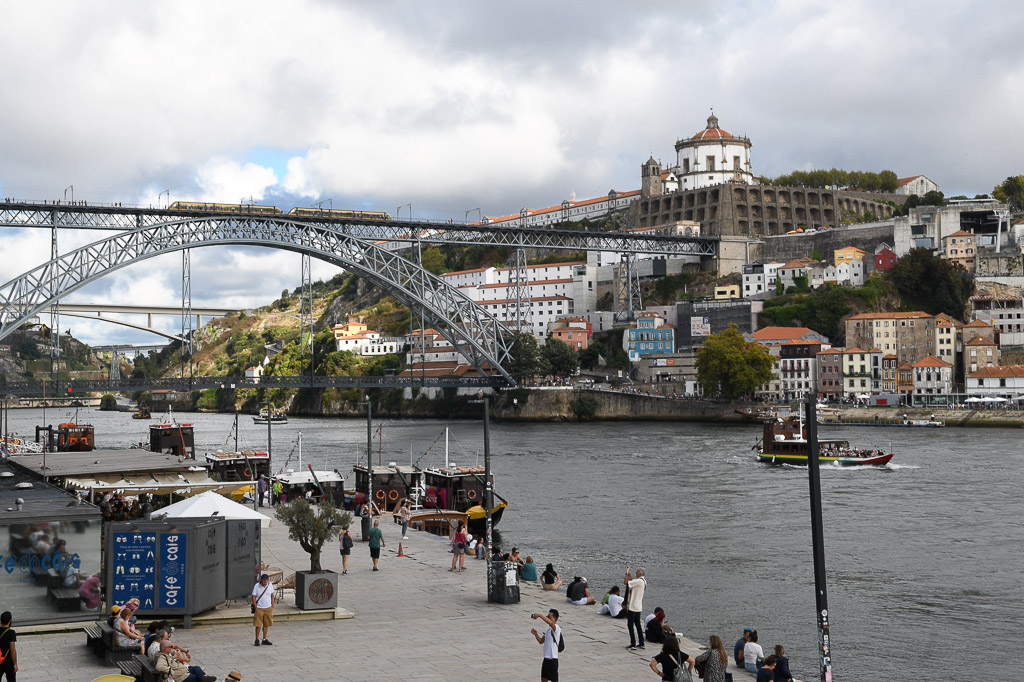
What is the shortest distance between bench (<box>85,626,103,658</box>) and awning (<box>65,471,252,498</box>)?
9667 mm

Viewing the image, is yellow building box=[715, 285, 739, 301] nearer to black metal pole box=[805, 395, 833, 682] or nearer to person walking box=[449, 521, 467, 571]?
person walking box=[449, 521, 467, 571]

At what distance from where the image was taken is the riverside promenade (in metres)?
11.6

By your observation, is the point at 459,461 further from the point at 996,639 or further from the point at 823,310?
the point at 823,310

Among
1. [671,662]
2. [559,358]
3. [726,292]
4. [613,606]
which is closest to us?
[671,662]

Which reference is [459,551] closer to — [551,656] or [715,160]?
[551,656]

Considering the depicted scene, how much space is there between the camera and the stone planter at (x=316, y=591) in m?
14.4

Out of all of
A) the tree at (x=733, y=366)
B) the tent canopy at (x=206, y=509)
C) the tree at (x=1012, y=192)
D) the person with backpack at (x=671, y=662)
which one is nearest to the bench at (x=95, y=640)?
the tent canopy at (x=206, y=509)

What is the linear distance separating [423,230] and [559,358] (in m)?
14.3

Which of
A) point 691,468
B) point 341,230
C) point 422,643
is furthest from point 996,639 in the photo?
point 341,230

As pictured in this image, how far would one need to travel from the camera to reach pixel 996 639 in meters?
17.7

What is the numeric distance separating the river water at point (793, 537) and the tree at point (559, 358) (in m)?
26.2

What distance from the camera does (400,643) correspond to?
13.1 m

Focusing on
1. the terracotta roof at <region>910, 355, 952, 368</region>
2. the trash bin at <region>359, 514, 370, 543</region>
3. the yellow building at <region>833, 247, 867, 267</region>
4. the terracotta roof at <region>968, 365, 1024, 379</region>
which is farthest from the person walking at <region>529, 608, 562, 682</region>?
the yellow building at <region>833, 247, 867, 267</region>

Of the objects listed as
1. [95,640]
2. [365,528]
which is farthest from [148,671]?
[365,528]
